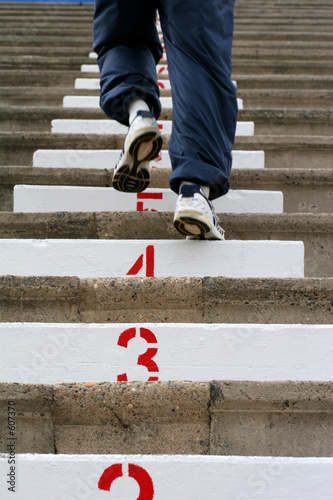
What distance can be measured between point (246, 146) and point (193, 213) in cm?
109

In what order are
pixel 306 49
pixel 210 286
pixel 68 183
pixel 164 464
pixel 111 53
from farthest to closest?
1. pixel 306 49
2. pixel 68 183
3. pixel 111 53
4. pixel 210 286
5. pixel 164 464

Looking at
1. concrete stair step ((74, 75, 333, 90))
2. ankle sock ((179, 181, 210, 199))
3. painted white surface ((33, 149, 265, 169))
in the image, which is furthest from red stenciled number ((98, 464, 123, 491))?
concrete stair step ((74, 75, 333, 90))

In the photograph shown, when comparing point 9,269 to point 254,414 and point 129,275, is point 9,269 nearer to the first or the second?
point 129,275

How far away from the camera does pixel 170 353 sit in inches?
54.5

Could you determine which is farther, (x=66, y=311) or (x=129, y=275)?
(x=129, y=275)

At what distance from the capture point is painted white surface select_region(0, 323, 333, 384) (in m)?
1.38

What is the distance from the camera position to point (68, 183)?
2.24 metres

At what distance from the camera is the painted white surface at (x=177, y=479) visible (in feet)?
3.60

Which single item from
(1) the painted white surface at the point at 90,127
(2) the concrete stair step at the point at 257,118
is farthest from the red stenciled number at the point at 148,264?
(2) the concrete stair step at the point at 257,118

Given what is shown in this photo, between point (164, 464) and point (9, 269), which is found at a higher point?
point (9, 269)

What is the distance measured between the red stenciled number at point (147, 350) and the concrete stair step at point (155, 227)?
1.71 feet

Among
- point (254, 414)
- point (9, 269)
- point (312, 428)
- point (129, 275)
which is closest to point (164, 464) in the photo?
point (254, 414)

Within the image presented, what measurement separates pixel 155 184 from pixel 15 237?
0.65 meters

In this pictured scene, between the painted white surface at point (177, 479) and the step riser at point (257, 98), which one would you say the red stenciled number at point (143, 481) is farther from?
the step riser at point (257, 98)
